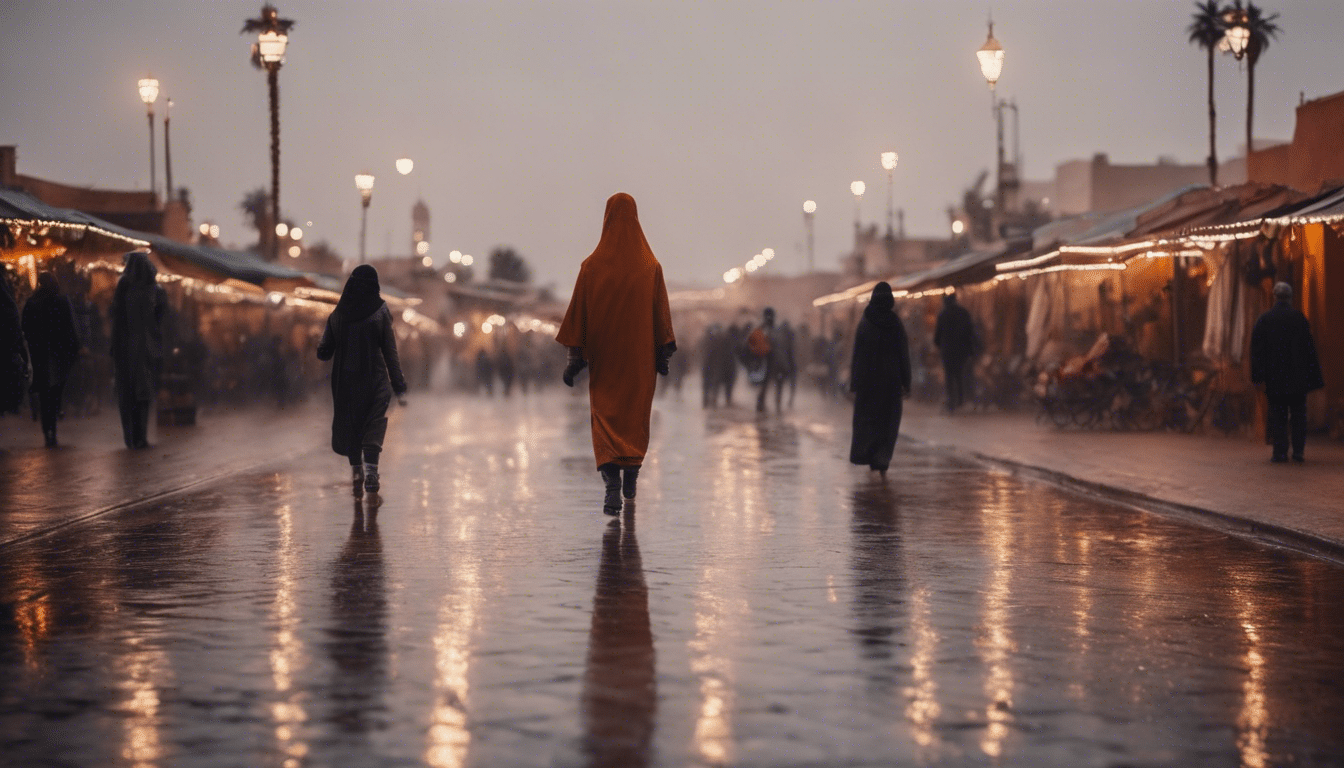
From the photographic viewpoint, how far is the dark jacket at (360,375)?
14.4 m

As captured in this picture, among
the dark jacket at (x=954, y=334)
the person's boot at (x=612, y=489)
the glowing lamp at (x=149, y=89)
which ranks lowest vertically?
the person's boot at (x=612, y=489)

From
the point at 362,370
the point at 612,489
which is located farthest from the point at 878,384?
the point at 362,370

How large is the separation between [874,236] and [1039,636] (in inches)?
4217

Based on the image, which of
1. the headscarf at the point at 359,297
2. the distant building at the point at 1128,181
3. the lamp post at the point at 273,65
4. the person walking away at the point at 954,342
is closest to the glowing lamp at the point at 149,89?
the lamp post at the point at 273,65

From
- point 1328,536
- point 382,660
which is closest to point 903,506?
point 1328,536

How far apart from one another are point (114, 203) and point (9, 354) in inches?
1801

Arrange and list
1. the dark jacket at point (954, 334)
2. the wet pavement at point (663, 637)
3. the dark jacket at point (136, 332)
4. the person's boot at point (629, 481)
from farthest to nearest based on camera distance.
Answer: the dark jacket at point (954, 334) < the dark jacket at point (136, 332) < the person's boot at point (629, 481) < the wet pavement at point (663, 637)

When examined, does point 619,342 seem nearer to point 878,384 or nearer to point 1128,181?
point 878,384

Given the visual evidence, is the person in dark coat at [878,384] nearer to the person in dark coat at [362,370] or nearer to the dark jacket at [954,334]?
the person in dark coat at [362,370]

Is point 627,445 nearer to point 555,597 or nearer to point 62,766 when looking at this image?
point 555,597

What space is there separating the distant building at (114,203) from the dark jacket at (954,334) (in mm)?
25117

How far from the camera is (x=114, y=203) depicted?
58438mm

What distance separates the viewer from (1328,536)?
10.9 m

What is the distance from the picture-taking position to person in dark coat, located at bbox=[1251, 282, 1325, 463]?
687 inches
